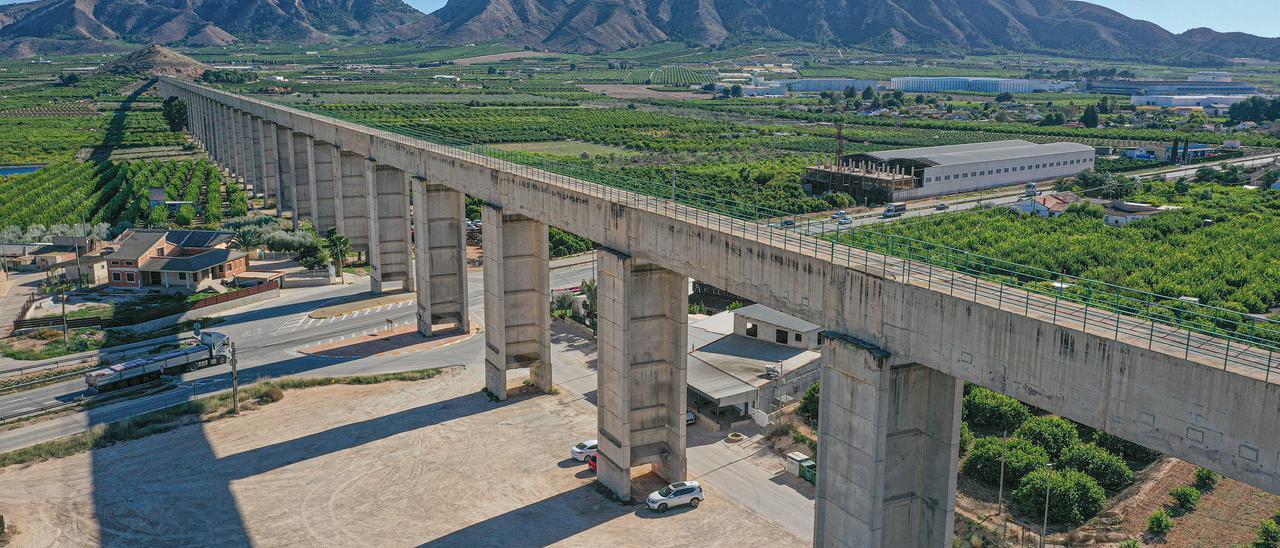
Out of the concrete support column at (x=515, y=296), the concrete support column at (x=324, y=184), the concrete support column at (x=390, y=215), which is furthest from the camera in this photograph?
the concrete support column at (x=324, y=184)

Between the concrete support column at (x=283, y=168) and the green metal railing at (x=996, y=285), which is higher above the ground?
the green metal railing at (x=996, y=285)

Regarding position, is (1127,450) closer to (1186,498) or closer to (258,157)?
(1186,498)

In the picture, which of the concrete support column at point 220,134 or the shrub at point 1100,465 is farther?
the concrete support column at point 220,134

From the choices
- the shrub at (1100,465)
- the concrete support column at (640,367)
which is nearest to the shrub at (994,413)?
the shrub at (1100,465)

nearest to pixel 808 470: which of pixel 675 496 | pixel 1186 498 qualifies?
pixel 675 496

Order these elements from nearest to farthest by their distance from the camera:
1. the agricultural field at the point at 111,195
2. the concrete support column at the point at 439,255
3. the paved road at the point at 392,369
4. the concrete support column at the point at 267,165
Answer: the paved road at the point at 392,369 → the concrete support column at the point at 439,255 → the agricultural field at the point at 111,195 → the concrete support column at the point at 267,165

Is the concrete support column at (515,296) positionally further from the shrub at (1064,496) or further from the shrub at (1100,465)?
the shrub at (1100,465)

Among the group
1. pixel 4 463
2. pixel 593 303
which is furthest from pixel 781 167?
pixel 4 463
